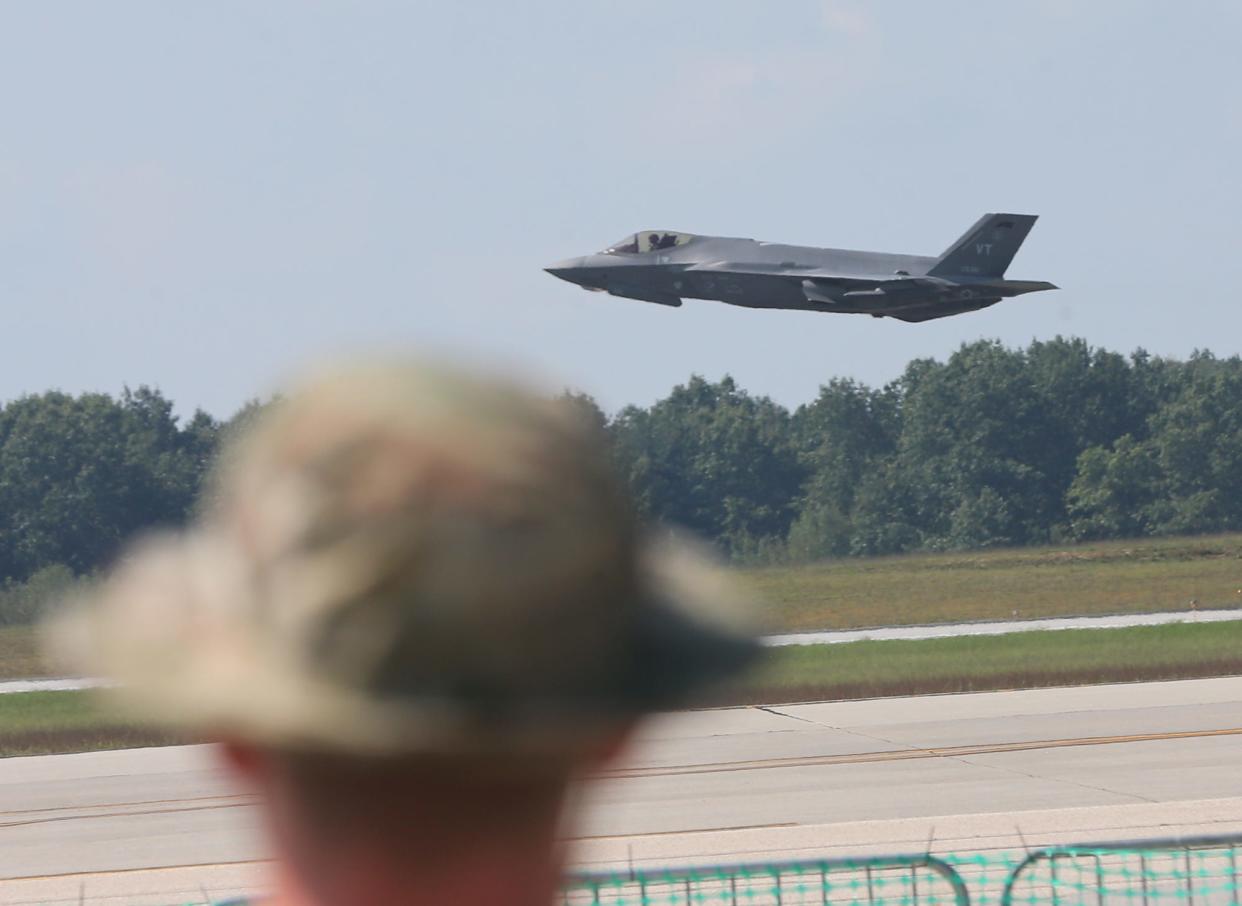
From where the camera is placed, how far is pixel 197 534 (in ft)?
3.51

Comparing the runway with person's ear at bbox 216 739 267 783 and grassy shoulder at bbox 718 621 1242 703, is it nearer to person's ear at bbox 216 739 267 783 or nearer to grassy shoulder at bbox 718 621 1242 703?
grassy shoulder at bbox 718 621 1242 703

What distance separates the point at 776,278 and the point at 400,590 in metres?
48.0

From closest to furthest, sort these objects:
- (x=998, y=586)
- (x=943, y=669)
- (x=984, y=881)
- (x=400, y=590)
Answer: (x=400, y=590)
(x=984, y=881)
(x=943, y=669)
(x=998, y=586)

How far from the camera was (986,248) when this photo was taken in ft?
166

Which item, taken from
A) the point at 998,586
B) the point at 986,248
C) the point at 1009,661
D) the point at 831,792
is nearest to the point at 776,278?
the point at 986,248

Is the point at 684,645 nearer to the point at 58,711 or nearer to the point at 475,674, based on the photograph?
the point at 475,674

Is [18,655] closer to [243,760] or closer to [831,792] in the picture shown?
[831,792]

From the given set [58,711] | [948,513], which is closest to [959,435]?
[948,513]

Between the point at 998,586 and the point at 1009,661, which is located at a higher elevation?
the point at 1009,661

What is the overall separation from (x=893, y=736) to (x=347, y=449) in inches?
812

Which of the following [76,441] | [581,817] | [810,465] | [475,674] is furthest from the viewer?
[810,465]

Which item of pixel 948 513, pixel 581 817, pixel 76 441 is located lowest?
pixel 948 513

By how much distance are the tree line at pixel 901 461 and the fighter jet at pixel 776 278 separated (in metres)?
48.7

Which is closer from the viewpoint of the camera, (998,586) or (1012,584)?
(998,586)
